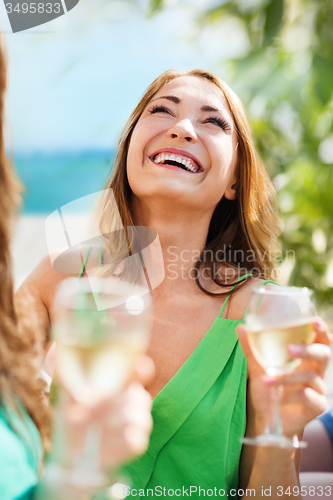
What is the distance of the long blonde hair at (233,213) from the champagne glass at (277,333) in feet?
1.59

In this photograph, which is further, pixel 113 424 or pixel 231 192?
pixel 231 192

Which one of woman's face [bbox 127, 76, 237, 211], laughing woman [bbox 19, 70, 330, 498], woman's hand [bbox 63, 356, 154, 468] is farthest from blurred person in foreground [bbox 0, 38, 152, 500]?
woman's face [bbox 127, 76, 237, 211]

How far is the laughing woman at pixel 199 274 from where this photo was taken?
1.00m

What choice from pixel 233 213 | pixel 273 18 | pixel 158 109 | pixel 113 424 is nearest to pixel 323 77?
pixel 273 18

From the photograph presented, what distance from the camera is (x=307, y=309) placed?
2.39ft

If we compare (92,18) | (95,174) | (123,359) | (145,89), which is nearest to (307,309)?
(123,359)

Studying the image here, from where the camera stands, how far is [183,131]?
1061mm

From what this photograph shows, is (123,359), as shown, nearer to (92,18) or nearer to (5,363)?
(5,363)

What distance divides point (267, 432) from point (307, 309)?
0.66 ft

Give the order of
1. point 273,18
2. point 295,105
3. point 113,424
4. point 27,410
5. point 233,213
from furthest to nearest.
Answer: point 233,213, point 295,105, point 273,18, point 27,410, point 113,424

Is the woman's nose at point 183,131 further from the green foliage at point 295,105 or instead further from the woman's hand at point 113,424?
the woman's hand at point 113,424

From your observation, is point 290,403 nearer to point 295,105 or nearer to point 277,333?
point 277,333

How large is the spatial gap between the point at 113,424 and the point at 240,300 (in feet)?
2.39

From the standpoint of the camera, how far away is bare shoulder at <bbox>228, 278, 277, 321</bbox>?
45.4 inches
